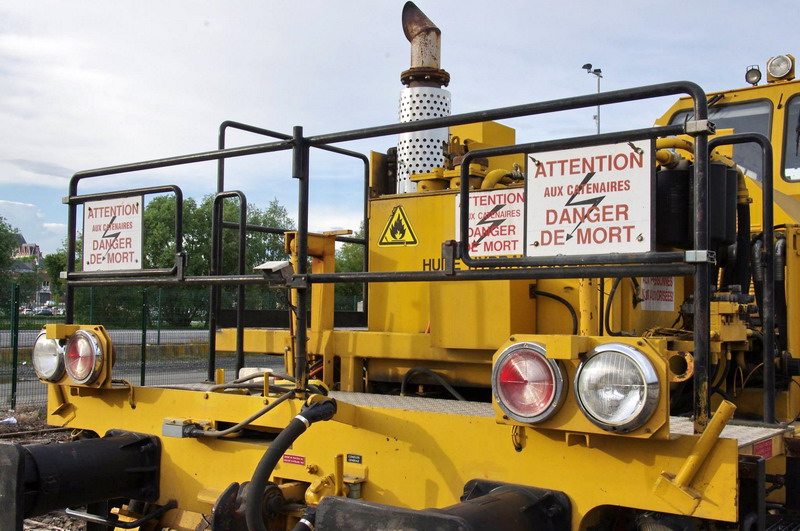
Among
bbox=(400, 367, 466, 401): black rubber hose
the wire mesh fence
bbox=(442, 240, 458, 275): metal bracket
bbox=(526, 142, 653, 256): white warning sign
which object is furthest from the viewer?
the wire mesh fence

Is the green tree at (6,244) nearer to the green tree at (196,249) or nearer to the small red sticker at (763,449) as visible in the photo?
the green tree at (196,249)

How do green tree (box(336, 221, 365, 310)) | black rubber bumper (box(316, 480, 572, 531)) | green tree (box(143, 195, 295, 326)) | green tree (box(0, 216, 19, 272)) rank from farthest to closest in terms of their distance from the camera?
green tree (box(0, 216, 19, 272)) → green tree (box(336, 221, 365, 310)) → green tree (box(143, 195, 295, 326)) → black rubber bumper (box(316, 480, 572, 531))

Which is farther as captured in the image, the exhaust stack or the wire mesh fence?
the wire mesh fence

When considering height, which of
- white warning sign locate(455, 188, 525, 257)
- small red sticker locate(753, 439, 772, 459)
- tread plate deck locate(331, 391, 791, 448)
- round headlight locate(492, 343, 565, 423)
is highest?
white warning sign locate(455, 188, 525, 257)

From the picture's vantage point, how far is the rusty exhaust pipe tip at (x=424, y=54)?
4848mm

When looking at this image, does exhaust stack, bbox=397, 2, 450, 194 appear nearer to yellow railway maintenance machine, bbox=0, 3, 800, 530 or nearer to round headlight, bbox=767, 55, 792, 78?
yellow railway maintenance machine, bbox=0, 3, 800, 530

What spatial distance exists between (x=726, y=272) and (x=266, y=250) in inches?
1105

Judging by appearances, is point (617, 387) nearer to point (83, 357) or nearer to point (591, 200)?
point (591, 200)

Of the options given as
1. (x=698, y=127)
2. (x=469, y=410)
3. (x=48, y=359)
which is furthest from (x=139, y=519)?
(x=698, y=127)

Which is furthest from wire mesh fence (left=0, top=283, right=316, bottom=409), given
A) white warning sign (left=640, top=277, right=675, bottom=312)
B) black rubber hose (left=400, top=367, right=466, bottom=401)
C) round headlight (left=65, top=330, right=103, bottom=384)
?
white warning sign (left=640, top=277, right=675, bottom=312)

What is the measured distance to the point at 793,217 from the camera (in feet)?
16.1

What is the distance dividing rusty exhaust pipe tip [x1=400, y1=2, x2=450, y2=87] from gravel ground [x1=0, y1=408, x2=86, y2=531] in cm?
386

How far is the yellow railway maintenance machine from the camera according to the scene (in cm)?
255

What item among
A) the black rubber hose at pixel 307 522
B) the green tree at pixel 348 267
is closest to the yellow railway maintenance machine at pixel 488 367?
the black rubber hose at pixel 307 522
